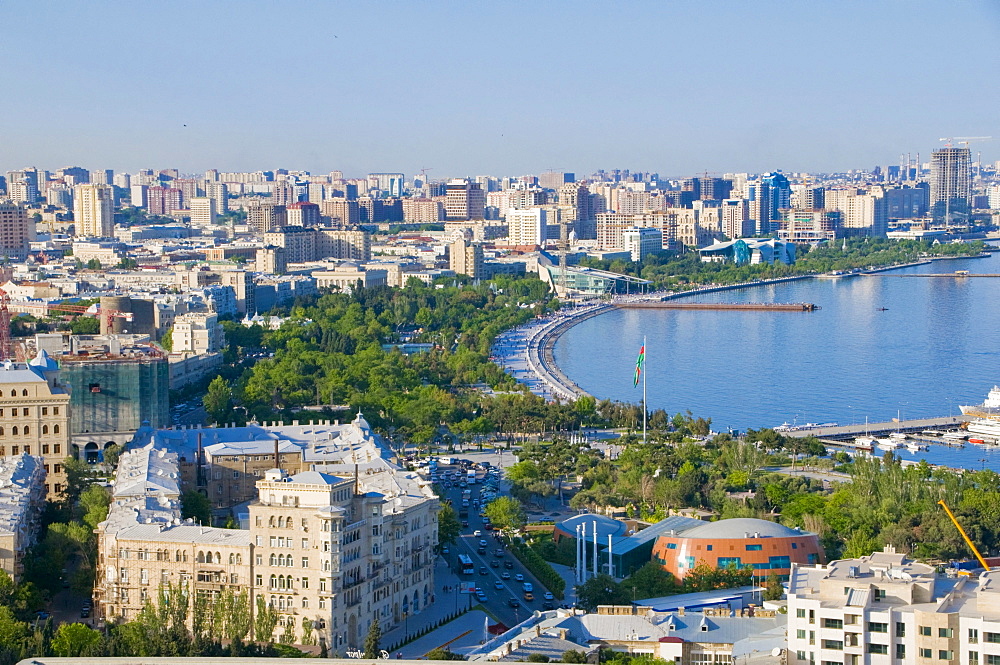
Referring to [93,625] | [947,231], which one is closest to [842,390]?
[93,625]

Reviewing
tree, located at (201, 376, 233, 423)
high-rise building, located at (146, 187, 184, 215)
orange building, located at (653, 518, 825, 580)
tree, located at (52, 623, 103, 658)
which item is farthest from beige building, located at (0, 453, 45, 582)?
high-rise building, located at (146, 187, 184, 215)

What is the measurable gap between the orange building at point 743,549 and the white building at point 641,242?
91.5ft

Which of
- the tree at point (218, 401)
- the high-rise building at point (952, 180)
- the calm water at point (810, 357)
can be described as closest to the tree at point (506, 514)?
the tree at point (218, 401)

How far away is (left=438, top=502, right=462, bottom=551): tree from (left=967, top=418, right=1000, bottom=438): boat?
617 cm

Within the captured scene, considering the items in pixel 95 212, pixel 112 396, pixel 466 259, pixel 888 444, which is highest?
pixel 95 212

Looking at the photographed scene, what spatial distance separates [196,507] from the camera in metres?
9.27

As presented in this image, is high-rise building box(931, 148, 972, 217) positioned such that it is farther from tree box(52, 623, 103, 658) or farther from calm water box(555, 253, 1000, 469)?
tree box(52, 623, 103, 658)

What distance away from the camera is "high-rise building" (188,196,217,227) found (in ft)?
155

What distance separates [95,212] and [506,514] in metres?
30.5

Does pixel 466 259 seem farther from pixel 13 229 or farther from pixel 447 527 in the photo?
pixel 447 527

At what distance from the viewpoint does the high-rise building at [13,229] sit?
1254 inches

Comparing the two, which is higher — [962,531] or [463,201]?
[463,201]

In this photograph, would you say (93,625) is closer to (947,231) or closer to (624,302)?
(624,302)

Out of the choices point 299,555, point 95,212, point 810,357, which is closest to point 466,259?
point 95,212
